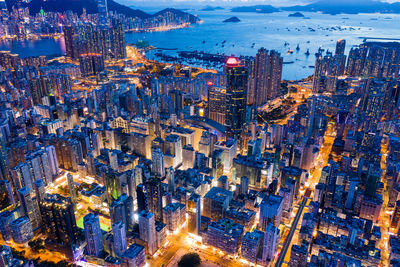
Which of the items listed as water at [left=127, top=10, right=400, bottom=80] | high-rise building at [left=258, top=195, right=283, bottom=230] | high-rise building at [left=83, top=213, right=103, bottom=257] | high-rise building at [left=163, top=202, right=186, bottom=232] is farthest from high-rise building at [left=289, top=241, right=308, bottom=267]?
water at [left=127, top=10, right=400, bottom=80]

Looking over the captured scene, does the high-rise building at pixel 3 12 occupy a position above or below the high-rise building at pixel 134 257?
above

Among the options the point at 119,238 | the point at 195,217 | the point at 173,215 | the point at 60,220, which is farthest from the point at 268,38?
the point at 60,220

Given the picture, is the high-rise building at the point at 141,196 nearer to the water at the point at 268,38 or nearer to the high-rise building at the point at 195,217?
the high-rise building at the point at 195,217

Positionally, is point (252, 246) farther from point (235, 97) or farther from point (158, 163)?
point (235, 97)

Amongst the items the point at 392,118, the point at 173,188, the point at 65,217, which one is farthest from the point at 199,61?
the point at 65,217

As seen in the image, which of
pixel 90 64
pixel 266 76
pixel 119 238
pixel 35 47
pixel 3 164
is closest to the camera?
pixel 119 238

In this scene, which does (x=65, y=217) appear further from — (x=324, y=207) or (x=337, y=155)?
(x=337, y=155)

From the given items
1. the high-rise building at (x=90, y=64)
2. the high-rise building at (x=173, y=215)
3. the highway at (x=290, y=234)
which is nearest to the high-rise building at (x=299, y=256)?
the highway at (x=290, y=234)
